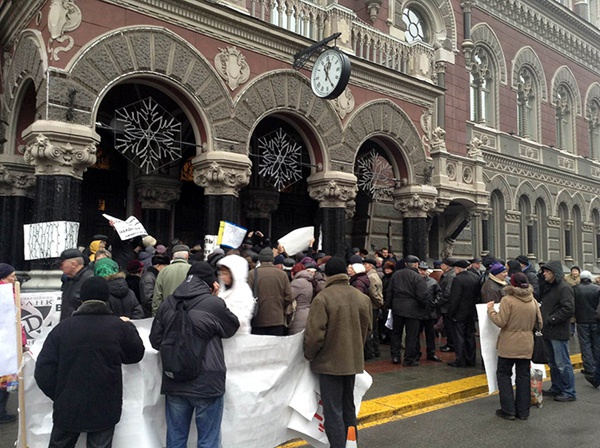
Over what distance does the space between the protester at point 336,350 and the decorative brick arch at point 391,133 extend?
28.0 ft

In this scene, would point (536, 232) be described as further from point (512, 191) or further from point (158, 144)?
point (158, 144)

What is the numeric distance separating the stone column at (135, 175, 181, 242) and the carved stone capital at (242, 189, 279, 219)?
2.25 m

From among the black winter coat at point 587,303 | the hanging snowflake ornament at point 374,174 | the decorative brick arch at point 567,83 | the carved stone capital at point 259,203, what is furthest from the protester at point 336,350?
the decorative brick arch at point 567,83

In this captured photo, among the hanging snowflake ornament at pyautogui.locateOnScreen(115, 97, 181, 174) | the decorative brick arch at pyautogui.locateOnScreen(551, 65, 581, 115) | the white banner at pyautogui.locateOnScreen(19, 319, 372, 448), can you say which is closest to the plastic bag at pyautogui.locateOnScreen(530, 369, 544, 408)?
the white banner at pyautogui.locateOnScreen(19, 319, 372, 448)

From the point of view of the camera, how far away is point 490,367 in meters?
6.90

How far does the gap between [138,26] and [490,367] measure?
838 centimetres

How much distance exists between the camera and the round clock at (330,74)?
11328 millimetres

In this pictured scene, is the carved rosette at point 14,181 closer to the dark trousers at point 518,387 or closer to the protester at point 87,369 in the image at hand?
the protester at point 87,369

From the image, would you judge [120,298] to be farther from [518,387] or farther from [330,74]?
[330,74]

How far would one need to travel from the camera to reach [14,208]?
11305 millimetres

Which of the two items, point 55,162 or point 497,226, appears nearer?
point 55,162

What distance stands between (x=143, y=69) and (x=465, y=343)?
779cm

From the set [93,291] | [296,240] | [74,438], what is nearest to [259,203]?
[296,240]

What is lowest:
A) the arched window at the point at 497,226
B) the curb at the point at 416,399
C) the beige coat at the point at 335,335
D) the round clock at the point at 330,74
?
the curb at the point at 416,399
